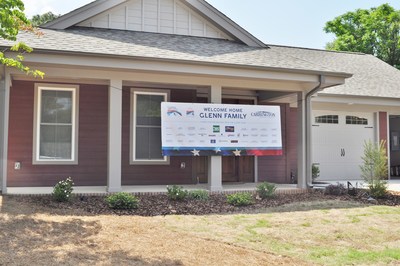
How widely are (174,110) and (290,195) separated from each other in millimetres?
3740

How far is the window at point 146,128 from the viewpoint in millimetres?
11562

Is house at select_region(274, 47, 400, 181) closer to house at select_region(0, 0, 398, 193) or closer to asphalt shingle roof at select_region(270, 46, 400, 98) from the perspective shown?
asphalt shingle roof at select_region(270, 46, 400, 98)

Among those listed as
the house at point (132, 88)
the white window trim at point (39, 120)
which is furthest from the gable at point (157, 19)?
the white window trim at point (39, 120)

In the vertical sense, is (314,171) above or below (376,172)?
below

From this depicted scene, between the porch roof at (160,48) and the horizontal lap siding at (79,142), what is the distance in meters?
1.59

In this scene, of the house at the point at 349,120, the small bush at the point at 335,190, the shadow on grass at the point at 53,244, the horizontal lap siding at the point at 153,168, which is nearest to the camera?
the shadow on grass at the point at 53,244

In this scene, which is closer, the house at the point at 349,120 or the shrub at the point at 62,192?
the shrub at the point at 62,192

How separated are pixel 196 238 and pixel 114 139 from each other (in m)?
3.91

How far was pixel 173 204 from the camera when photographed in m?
8.85

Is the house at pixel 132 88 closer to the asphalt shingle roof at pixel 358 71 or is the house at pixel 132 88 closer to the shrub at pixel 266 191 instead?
the shrub at pixel 266 191

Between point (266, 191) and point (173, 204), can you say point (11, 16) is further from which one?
point (266, 191)

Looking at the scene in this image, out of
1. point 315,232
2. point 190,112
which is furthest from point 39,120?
point 315,232

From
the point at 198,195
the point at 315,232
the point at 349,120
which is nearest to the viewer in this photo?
the point at 315,232

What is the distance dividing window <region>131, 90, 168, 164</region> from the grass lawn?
407cm
